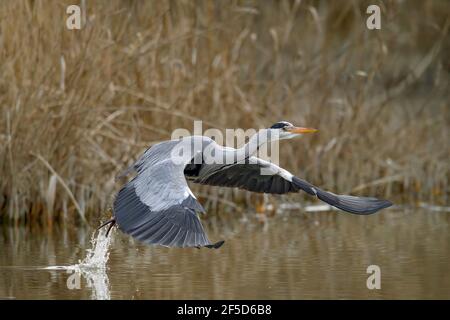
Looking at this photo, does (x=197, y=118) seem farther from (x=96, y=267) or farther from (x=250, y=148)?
(x=96, y=267)

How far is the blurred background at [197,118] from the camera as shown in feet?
27.4

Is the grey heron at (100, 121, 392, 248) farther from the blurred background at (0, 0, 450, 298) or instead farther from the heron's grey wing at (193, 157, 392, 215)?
the blurred background at (0, 0, 450, 298)

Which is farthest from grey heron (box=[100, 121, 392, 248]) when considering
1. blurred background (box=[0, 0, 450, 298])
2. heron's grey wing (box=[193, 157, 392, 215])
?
blurred background (box=[0, 0, 450, 298])

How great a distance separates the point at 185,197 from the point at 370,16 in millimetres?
4747

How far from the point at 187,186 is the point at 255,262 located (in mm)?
1188

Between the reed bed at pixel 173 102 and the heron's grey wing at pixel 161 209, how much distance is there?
2.10 metres

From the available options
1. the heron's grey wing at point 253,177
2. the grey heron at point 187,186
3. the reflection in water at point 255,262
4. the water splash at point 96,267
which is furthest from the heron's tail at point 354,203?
the water splash at point 96,267

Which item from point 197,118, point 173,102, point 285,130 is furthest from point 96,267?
point 197,118

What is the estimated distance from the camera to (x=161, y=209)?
595cm

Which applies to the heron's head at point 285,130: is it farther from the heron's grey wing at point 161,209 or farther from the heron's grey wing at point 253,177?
the heron's grey wing at point 161,209

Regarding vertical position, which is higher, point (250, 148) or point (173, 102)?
point (173, 102)

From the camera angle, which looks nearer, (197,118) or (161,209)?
(161,209)

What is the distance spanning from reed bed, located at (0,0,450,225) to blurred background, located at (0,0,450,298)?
0.01 meters

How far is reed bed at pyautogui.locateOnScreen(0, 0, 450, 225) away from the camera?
8445 millimetres
